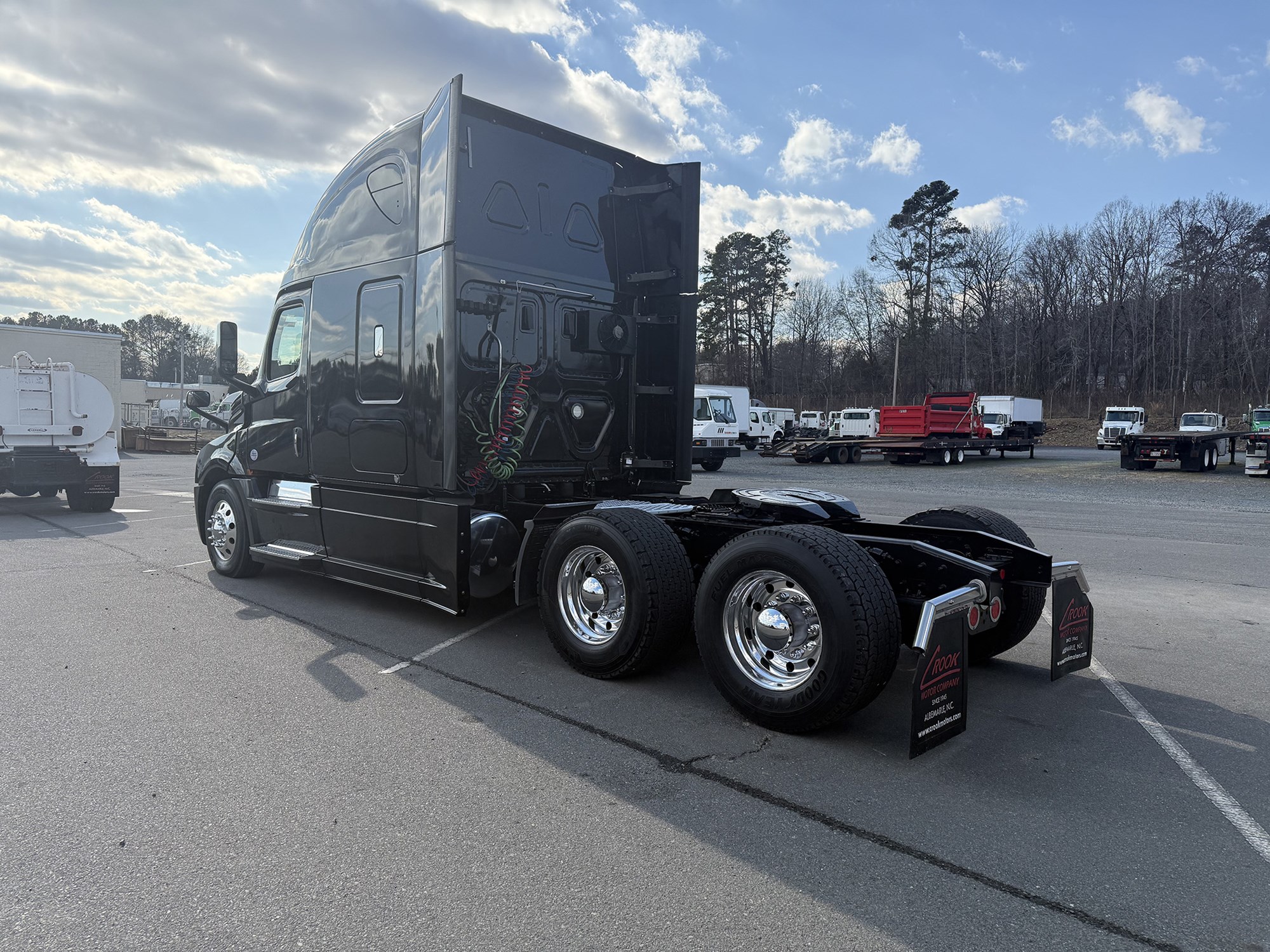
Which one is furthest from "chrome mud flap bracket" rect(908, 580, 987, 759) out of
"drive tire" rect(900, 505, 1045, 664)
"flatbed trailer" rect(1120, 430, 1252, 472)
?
"flatbed trailer" rect(1120, 430, 1252, 472)

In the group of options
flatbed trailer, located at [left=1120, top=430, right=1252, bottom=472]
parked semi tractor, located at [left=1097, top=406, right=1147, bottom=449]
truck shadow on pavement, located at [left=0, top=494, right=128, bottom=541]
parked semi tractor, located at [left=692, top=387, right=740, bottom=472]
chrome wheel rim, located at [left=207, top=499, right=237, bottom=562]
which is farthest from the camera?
parked semi tractor, located at [left=1097, top=406, right=1147, bottom=449]

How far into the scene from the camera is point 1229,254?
60625 millimetres

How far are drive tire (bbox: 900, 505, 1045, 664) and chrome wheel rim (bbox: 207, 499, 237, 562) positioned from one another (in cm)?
600

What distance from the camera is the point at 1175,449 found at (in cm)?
2491

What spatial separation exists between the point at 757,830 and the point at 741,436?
116 feet

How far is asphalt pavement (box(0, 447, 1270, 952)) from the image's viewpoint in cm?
250

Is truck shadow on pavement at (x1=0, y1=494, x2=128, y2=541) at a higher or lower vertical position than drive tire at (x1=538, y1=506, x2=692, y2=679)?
lower

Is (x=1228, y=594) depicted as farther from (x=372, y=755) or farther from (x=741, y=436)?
(x=741, y=436)

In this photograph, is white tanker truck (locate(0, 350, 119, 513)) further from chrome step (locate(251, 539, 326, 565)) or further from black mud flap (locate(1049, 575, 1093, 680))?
black mud flap (locate(1049, 575, 1093, 680))

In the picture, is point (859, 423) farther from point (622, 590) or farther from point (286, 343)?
point (622, 590)

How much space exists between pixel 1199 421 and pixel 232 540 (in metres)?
39.8

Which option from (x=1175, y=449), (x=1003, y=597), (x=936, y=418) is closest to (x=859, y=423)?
(x=936, y=418)

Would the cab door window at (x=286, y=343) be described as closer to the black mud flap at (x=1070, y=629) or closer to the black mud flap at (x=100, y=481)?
the black mud flap at (x=1070, y=629)

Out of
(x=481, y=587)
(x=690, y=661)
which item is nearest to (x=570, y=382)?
(x=481, y=587)
